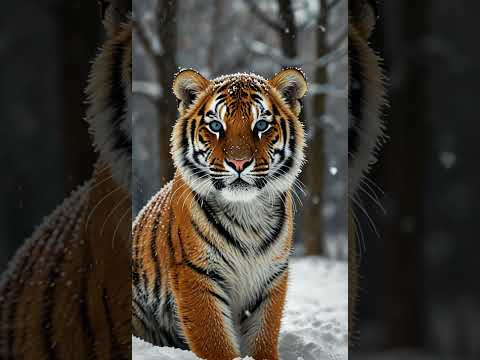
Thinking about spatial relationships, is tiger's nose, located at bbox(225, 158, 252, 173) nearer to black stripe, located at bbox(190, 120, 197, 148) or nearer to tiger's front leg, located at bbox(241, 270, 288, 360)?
black stripe, located at bbox(190, 120, 197, 148)

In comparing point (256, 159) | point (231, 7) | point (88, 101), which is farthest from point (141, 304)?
point (231, 7)

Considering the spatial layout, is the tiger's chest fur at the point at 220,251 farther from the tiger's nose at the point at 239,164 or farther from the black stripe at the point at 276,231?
the tiger's nose at the point at 239,164

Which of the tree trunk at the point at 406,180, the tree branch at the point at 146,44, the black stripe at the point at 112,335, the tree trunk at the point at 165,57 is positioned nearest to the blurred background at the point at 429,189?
the tree trunk at the point at 406,180

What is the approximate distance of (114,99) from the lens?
1.57 meters

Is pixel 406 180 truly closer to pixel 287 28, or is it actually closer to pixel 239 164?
pixel 239 164

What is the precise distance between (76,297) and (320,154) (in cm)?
380

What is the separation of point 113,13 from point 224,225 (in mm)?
941

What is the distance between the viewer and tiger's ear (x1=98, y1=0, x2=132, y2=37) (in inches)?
60.4

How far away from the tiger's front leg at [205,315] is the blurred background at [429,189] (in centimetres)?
72

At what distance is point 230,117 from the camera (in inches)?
87.6

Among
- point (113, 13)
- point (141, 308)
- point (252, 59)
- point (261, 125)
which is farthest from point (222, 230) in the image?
point (252, 59)

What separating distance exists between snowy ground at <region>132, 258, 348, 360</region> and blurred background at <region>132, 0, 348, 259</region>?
81 cm

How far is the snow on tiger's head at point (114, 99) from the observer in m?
1.54

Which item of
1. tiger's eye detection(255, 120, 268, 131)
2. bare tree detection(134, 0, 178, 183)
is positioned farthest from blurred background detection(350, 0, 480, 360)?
bare tree detection(134, 0, 178, 183)
